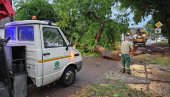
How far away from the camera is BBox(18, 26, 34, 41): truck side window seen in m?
7.62

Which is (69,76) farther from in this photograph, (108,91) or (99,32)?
(99,32)

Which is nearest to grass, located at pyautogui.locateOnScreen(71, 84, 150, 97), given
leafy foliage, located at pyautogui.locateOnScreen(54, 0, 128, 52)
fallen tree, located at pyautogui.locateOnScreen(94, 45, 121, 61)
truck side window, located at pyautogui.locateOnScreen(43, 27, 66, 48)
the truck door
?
the truck door

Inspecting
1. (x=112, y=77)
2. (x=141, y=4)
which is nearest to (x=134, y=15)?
(x=141, y=4)

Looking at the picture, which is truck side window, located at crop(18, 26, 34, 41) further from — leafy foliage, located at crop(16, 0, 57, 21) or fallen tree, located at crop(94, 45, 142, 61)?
leafy foliage, located at crop(16, 0, 57, 21)

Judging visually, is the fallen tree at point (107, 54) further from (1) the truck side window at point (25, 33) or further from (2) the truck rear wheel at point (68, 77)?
(1) the truck side window at point (25, 33)

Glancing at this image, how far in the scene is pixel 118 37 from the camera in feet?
65.4

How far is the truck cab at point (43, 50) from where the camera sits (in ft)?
24.0

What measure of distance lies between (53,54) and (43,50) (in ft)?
1.69

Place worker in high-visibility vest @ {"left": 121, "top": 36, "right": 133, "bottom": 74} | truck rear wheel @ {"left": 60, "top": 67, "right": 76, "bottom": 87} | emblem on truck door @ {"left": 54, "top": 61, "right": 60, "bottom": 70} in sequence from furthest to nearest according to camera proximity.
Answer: worker in high-visibility vest @ {"left": 121, "top": 36, "right": 133, "bottom": 74} < truck rear wheel @ {"left": 60, "top": 67, "right": 76, "bottom": 87} < emblem on truck door @ {"left": 54, "top": 61, "right": 60, "bottom": 70}

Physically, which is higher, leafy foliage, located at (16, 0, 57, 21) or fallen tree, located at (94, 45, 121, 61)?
leafy foliage, located at (16, 0, 57, 21)

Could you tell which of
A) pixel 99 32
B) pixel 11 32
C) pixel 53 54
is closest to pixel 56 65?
pixel 53 54

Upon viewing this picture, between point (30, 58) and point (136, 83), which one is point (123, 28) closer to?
point (136, 83)

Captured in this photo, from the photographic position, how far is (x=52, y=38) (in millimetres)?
8117

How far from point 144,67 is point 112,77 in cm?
347
